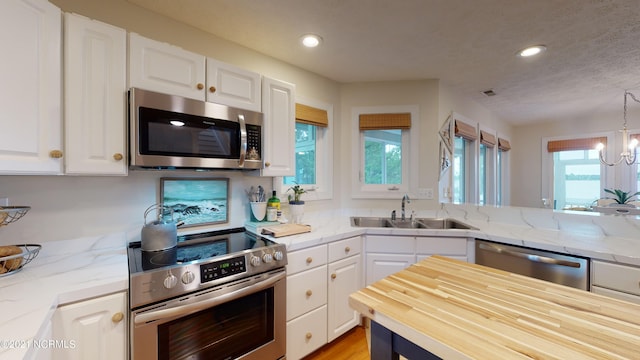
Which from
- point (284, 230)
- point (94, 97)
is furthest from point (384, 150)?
point (94, 97)

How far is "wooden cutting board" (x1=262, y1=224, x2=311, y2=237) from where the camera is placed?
1775 mm

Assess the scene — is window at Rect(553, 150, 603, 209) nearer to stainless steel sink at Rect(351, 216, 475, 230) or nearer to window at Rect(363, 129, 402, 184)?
stainless steel sink at Rect(351, 216, 475, 230)

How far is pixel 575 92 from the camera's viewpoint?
2939mm

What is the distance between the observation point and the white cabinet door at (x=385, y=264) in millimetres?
2070

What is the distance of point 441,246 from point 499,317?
4.56ft

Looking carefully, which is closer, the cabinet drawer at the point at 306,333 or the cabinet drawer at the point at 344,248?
the cabinet drawer at the point at 306,333

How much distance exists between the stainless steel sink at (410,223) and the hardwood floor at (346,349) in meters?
0.95

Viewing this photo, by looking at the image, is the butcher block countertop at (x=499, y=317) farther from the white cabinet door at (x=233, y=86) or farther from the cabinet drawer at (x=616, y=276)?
the white cabinet door at (x=233, y=86)

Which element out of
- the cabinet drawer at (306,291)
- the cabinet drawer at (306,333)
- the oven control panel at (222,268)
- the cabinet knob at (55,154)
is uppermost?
the cabinet knob at (55,154)

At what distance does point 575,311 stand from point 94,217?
87.9 inches

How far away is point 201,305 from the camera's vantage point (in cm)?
120

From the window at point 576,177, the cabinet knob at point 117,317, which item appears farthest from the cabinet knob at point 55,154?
the window at point 576,177

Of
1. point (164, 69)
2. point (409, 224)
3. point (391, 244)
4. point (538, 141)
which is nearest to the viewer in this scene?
point (164, 69)

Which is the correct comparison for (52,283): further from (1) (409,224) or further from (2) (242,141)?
(1) (409,224)
